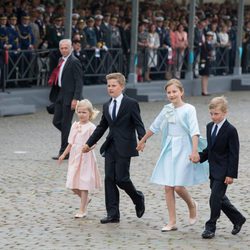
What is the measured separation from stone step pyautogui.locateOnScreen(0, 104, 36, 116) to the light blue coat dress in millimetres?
11937

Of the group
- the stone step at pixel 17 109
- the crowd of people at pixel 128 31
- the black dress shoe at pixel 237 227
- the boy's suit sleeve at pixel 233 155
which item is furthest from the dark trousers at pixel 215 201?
the crowd of people at pixel 128 31

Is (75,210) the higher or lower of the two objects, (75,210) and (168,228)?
the lower

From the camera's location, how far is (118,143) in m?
11.6

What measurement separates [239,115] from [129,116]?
13.3 m

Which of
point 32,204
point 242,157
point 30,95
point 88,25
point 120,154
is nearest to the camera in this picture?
point 120,154

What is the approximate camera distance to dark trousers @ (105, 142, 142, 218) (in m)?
11.6

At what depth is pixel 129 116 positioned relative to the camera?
11.7 m

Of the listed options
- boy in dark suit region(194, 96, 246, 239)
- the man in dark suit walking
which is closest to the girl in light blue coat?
boy in dark suit region(194, 96, 246, 239)

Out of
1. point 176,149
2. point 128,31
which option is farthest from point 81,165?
point 128,31

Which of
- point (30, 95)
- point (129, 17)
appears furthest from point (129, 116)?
point (129, 17)

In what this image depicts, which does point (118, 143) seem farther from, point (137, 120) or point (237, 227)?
point (237, 227)

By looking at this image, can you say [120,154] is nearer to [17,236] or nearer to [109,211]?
[109,211]

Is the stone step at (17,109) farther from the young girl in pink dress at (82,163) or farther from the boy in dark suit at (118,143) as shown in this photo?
the boy in dark suit at (118,143)

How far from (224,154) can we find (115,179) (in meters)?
1.34
